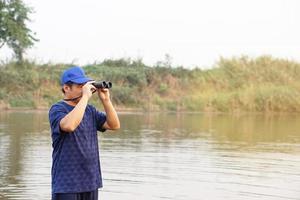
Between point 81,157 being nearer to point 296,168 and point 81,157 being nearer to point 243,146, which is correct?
point 296,168

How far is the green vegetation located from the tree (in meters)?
1.67

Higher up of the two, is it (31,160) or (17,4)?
(17,4)

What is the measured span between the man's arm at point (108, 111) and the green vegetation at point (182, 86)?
30.4 meters

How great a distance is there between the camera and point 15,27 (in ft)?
124

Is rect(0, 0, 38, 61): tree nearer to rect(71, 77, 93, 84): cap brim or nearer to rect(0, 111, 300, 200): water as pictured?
rect(0, 111, 300, 200): water

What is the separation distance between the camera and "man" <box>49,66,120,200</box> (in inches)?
199

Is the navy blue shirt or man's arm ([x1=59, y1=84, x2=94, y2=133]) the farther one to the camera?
the navy blue shirt

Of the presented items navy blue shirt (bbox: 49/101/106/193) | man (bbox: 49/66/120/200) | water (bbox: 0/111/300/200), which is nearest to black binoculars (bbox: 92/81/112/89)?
man (bbox: 49/66/120/200)

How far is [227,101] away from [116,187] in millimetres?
29246

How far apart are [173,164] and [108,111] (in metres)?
8.35

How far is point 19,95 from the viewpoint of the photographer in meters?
37.9

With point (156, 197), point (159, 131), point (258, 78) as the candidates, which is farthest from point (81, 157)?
point (258, 78)

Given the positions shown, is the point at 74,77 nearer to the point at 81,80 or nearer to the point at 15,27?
the point at 81,80

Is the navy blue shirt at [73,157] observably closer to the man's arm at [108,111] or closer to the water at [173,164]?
the man's arm at [108,111]
